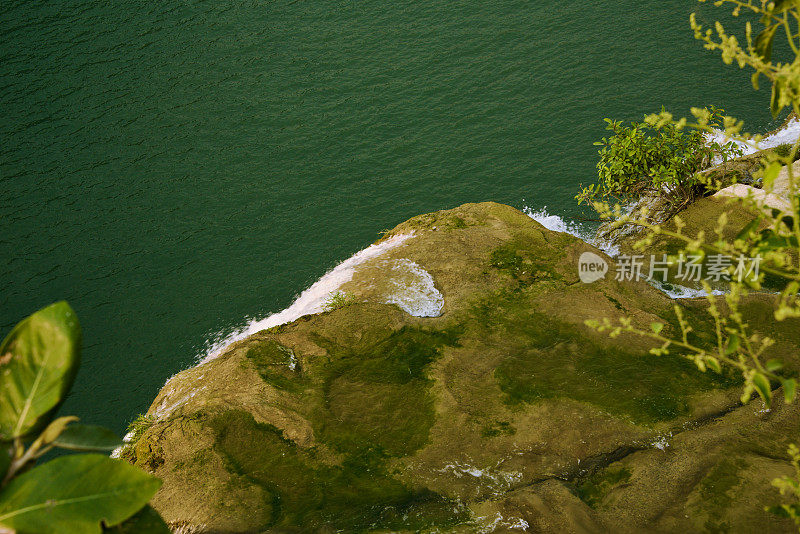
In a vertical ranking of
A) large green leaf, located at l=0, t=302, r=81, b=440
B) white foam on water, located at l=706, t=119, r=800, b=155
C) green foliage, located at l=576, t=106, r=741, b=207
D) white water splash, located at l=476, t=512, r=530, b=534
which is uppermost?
large green leaf, located at l=0, t=302, r=81, b=440

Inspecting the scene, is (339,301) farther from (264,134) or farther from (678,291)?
(264,134)

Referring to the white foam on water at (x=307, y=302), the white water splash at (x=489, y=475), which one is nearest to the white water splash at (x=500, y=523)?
the white water splash at (x=489, y=475)

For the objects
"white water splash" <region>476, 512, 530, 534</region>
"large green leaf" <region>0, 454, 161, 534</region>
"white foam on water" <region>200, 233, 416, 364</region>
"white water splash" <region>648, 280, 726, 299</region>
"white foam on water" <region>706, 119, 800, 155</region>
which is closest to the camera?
"large green leaf" <region>0, 454, 161, 534</region>

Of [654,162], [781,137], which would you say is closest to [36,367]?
[654,162]

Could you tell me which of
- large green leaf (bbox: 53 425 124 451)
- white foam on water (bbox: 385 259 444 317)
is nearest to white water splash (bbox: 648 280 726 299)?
white foam on water (bbox: 385 259 444 317)

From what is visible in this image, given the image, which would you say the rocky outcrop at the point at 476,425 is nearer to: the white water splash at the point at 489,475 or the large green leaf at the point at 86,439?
the white water splash at the point at 489,475

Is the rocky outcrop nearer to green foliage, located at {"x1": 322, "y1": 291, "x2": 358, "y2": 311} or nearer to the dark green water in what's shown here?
green foliage, located at {"x1": 322, "y1": 291, "x2": 358, "y2": 311}

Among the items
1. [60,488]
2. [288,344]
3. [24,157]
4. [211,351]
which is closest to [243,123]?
[24,157]

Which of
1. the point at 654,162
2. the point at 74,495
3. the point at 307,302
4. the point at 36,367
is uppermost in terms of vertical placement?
the point at 36,367
